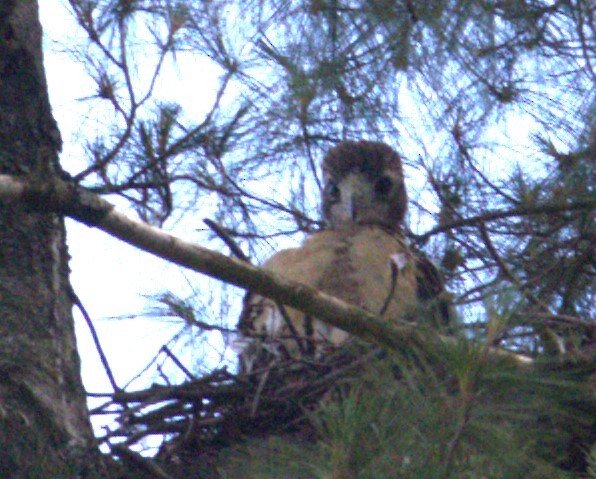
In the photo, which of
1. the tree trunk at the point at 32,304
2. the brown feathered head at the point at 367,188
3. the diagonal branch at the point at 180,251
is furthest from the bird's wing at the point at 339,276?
the diagonal branch at the point at 180,251

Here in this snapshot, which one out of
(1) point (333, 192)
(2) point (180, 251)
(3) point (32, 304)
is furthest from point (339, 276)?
(2) point (180, 251)

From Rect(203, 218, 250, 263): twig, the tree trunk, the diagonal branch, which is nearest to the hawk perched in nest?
Rect(203, 218, 250, 263): twig

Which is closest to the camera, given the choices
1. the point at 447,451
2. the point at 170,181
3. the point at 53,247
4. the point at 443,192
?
the point at 447,451

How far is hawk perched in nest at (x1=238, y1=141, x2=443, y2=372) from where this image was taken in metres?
4.24

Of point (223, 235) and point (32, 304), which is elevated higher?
point (223, 235)

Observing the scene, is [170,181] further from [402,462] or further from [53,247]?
[402,462]

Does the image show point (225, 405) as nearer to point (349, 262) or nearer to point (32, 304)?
point (32, 304)

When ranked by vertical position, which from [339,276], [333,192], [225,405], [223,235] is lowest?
[225,405]

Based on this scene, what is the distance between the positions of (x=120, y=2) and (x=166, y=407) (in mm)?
1522

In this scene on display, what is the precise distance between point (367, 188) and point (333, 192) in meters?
0.17

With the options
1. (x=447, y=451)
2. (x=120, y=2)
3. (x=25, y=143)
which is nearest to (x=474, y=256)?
(x=120, y=2)

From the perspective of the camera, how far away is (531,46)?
4.34 m

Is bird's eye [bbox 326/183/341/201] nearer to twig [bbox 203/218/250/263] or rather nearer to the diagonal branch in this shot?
twig [bbox 203/218/250/263]

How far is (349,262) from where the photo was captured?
16.1 feet
